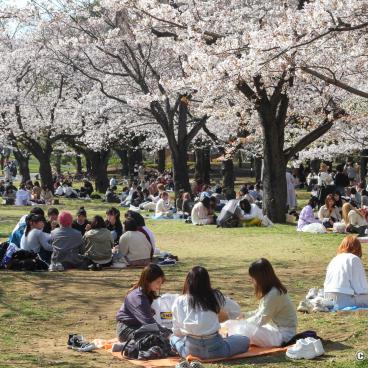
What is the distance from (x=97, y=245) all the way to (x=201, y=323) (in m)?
5.76

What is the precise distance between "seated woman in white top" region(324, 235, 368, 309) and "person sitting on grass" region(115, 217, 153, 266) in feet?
14.5

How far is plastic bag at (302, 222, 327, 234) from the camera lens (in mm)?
17312

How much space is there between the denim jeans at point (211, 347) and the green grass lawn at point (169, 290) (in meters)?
0.18

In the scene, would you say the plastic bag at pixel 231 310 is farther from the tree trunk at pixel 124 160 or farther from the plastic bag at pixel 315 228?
the tree trunk at pixel 124 160

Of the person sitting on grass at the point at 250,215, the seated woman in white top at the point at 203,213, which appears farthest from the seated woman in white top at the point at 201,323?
the seated woman in white top at the point at 203,213

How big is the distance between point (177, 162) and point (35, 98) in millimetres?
12252

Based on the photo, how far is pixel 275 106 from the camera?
19.0 meters

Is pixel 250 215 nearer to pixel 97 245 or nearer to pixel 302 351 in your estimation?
pixel 97 245

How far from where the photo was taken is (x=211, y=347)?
675 cm

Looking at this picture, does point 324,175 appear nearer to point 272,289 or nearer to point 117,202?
point 117,202

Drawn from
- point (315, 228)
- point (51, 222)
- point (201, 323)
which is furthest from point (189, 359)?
point (315, 228)

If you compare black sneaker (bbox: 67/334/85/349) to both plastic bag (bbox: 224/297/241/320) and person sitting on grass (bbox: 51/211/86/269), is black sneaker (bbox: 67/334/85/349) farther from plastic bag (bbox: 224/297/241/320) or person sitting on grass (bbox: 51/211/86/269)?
person sitting on grass (bbox: 51/211/86/269)

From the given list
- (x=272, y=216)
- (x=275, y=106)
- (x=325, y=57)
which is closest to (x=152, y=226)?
(x=272, y=216)

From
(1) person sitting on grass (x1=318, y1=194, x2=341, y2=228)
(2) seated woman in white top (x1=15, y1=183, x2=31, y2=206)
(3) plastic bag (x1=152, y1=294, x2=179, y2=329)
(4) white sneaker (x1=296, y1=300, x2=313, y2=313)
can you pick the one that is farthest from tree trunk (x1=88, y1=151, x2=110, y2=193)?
(3) plastic bag (x1=152, y1=294, x2=179, y2=329)
